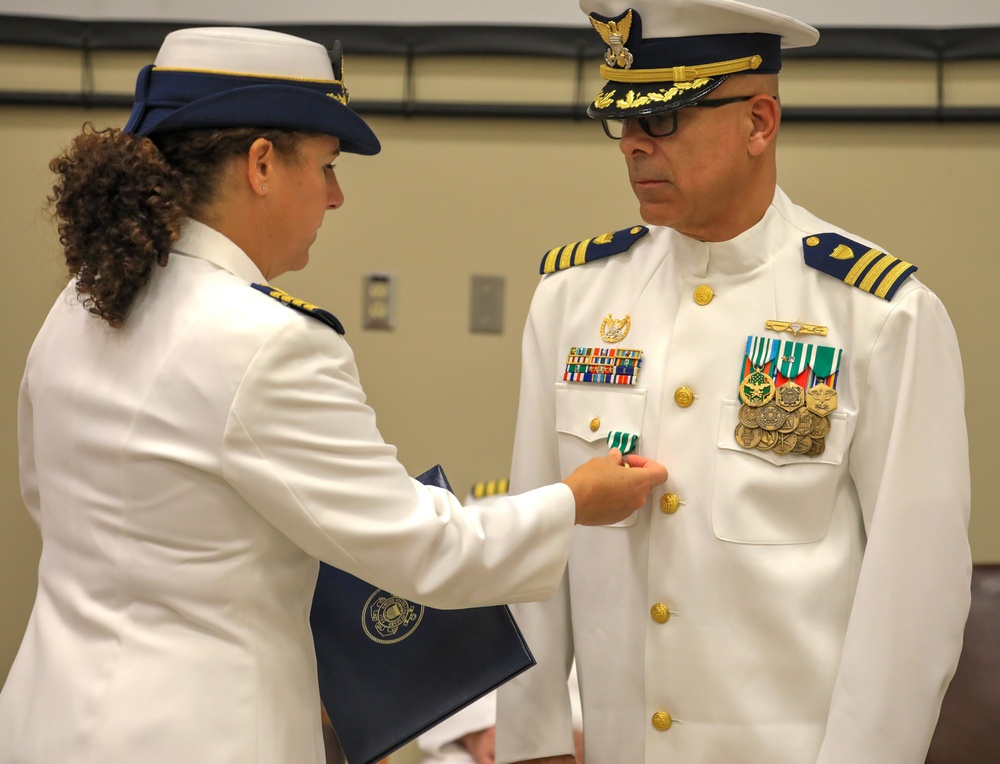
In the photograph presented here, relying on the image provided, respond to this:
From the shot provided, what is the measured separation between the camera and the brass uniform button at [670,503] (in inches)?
60.2

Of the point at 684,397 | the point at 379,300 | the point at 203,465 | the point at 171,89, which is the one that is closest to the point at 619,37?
the point at 684,397

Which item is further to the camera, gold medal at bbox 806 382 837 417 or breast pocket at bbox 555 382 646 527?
breast pocket at bbox 555 382 646 527

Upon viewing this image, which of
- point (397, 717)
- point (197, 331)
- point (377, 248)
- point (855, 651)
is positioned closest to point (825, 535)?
point (855, 651)

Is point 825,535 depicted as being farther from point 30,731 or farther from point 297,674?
point 30,731

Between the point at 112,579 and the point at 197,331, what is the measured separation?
0.32m

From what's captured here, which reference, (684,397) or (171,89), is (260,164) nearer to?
(171,89)

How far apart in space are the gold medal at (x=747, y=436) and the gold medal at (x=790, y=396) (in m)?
0.05

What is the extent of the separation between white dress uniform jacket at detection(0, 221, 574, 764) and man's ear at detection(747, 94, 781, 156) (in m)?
0.65

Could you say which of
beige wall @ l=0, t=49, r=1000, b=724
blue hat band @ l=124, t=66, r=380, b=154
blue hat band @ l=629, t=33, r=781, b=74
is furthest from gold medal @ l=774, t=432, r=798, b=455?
beige wall @ l=0, t=49, r=1000, b=724

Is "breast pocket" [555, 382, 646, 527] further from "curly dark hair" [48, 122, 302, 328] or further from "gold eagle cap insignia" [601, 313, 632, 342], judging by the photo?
"curly dark hair" [48, 122, 302, 328]

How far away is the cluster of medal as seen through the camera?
1.45 meters

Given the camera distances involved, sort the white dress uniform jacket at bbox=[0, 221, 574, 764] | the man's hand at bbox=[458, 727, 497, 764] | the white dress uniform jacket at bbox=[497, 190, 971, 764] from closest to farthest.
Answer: the white dress uniform jacket at bbox=[0, 221, 574, 764]
the white dress uniform jacket at bbox=[497, 190, 971, 764]
the man's hand at bbox=[458, 727, 497, 764]

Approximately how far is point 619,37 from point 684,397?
20.6 inches

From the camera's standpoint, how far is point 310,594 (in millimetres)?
1429
